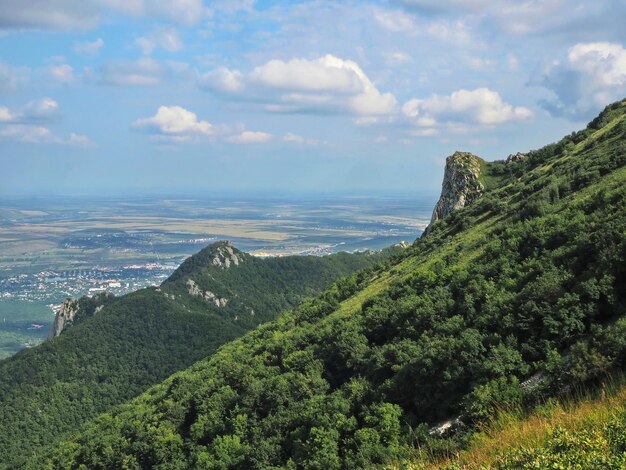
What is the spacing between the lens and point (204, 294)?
137 m

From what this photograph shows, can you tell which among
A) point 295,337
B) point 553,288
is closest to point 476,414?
point 553,288

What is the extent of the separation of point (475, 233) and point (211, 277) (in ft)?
368

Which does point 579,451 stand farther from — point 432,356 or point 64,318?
point 64,318

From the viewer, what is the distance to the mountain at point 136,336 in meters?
82.6

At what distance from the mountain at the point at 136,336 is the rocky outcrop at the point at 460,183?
53112 mm

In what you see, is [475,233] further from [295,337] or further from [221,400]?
[221,400]

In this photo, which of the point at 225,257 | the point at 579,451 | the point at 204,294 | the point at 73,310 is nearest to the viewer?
the point at 579,451

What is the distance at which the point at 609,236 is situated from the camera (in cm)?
1992

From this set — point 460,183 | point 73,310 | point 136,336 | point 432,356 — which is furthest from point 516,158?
point 73,310

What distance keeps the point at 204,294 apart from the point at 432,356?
122 meters

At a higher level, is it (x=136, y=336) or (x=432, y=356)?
(x=432, y=356)

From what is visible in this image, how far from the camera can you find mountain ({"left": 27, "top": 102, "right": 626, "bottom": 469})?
16.7m

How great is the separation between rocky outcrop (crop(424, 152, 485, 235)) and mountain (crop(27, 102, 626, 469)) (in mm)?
18697

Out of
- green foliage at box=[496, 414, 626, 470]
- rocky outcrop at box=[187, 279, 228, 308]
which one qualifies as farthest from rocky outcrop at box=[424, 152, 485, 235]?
rocky outcrop at box=[187, 279, 228, 308]
